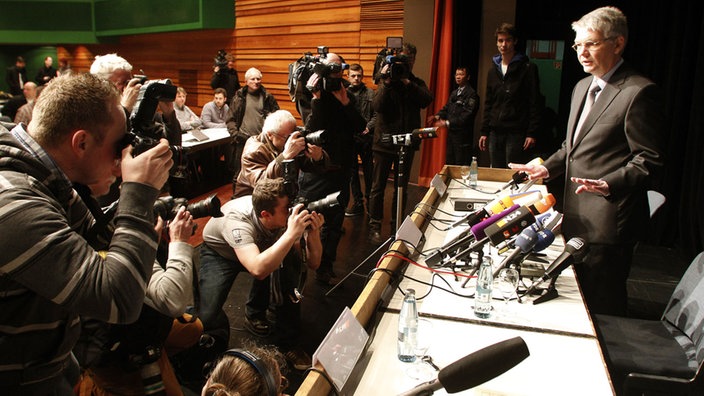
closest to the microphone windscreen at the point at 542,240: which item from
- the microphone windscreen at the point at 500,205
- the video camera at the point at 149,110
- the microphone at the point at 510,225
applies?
the microphone at the point at 510,225

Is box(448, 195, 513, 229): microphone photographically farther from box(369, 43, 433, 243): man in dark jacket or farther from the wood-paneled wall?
the wood-paneled wall

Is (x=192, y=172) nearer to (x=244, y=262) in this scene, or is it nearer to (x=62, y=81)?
(x=244, y=262)

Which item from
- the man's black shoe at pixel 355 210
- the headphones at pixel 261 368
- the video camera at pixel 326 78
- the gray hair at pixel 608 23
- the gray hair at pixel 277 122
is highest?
the gray hair at pixel 608 23

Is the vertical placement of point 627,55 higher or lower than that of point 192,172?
higher

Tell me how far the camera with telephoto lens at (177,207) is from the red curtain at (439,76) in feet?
14.6

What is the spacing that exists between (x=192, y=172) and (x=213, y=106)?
1099 mm

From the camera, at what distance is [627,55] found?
466 cm

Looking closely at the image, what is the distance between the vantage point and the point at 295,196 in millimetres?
2469

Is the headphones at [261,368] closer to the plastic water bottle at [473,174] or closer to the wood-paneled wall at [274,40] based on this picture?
the plastic water bottle at [473,174]

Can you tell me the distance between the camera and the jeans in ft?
15.6

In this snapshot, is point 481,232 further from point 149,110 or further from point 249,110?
point 249,110

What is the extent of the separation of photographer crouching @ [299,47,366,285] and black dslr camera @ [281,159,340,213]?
73cm

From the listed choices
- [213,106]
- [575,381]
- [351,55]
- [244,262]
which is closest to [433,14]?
[351,55]

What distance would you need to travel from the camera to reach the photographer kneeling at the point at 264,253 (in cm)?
227
